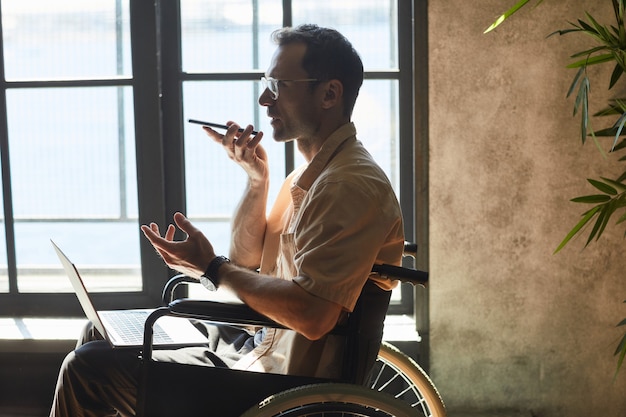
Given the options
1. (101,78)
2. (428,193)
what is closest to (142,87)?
(101,78)

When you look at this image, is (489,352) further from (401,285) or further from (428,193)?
(428,193)

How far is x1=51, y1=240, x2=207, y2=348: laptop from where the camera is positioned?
5.55 feet

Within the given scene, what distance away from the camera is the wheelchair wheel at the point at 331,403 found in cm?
149

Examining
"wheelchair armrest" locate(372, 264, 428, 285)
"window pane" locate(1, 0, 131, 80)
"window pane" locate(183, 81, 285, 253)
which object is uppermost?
"window pane" locate(1, 0, 131, 80)

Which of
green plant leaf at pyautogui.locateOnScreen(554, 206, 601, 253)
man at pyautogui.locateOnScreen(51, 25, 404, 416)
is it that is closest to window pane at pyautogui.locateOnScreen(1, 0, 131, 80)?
man at pyautogui.locateOnScreen(51, 25, 404, 416)

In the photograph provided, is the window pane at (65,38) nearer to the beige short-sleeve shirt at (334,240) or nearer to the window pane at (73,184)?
the window pane at (73,184)

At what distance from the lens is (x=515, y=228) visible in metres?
2.70

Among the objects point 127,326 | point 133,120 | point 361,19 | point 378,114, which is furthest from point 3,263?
point 361,19

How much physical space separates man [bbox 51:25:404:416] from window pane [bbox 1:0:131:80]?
1017 millimetres

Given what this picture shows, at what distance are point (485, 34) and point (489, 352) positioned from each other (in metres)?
1.10

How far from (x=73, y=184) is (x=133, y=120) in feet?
1.12

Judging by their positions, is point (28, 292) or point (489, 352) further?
point (28, 292)

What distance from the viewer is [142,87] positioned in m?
2.81

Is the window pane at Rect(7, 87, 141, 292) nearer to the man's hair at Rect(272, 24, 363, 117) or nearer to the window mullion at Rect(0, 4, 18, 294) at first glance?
the window mullion at Rect(0, 4, 18, 294)
